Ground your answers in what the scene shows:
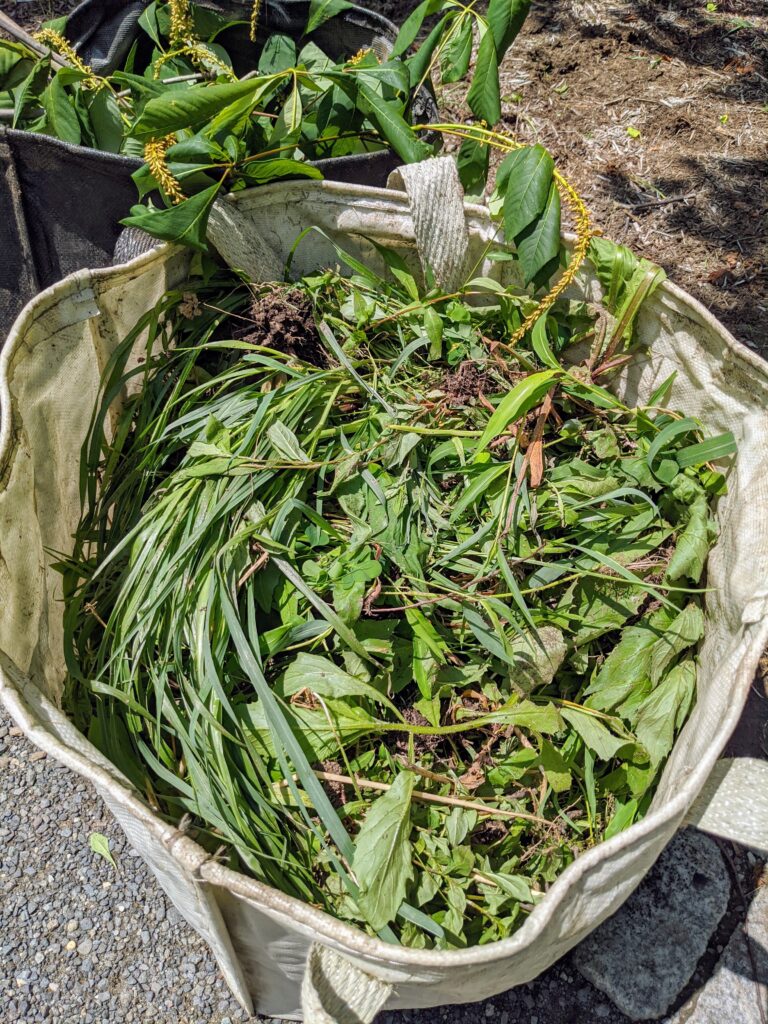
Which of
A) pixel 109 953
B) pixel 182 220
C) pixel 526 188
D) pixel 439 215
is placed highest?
pixel 526 188

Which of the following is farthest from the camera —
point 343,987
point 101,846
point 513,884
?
point 101,846

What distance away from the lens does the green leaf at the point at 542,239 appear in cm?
126

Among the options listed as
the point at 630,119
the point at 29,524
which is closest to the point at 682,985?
the point at 29,524

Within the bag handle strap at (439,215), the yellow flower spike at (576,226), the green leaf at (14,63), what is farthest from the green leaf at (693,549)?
the green leaf at (14,63)

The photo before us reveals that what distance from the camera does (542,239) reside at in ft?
4.18

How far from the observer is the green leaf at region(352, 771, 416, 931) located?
0.94m

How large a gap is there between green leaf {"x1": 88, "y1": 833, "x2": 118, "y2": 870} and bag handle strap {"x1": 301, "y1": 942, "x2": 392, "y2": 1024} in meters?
0.71

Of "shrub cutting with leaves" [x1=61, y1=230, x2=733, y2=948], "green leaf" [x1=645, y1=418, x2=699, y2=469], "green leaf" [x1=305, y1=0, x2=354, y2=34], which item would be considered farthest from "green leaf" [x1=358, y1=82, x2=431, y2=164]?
"green leaf" [x1=645, y1=418, x2=699, y2=469]

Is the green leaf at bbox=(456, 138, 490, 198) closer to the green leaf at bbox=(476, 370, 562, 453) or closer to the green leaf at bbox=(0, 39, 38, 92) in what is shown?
the green leaf at bbox=(476, 370, 562, 453)

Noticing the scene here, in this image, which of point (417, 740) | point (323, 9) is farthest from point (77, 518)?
point (323, 9)

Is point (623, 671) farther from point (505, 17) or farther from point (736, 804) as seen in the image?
point (505, 17)

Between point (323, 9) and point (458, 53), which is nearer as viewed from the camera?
point (458, 53)

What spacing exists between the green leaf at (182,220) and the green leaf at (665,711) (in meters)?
1.11

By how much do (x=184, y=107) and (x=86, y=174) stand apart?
1.40 ft
